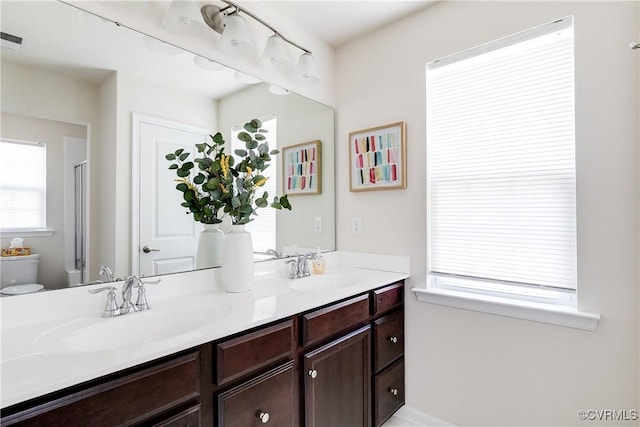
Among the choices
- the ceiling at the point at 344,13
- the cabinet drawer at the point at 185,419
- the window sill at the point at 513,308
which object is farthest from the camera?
Result: the ceiling at the point at 344,13

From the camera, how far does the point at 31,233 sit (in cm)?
110

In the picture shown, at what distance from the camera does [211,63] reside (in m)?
1.55

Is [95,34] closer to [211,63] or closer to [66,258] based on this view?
[211,63]

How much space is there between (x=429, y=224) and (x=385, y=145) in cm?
55

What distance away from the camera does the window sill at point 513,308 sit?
138cm

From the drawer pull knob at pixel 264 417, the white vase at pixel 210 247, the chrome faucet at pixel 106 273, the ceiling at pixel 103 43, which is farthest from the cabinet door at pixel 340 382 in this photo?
the ceiling at pixel 103 43

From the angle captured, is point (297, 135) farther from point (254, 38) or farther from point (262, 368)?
point (262, 368)

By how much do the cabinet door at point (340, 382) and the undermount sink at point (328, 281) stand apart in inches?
11.4

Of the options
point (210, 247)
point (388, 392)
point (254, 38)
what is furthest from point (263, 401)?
point (254, 38)

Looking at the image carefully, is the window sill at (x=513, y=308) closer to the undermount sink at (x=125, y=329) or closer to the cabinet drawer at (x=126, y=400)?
the undermount sink at (x=125, y=329)

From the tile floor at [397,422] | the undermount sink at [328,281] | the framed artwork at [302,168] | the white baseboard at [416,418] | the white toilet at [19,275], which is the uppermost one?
the framed artwork at [302,168]

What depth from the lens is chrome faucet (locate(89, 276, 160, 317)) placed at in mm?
1134

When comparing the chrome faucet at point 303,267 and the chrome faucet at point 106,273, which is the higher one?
the chrome faucet at point 106,273

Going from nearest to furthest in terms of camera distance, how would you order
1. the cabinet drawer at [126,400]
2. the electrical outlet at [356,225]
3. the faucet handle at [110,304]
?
the cabinet drawer at [126,400]
the faucet handle at [110,304]
the electrical outlet at [356,225]
